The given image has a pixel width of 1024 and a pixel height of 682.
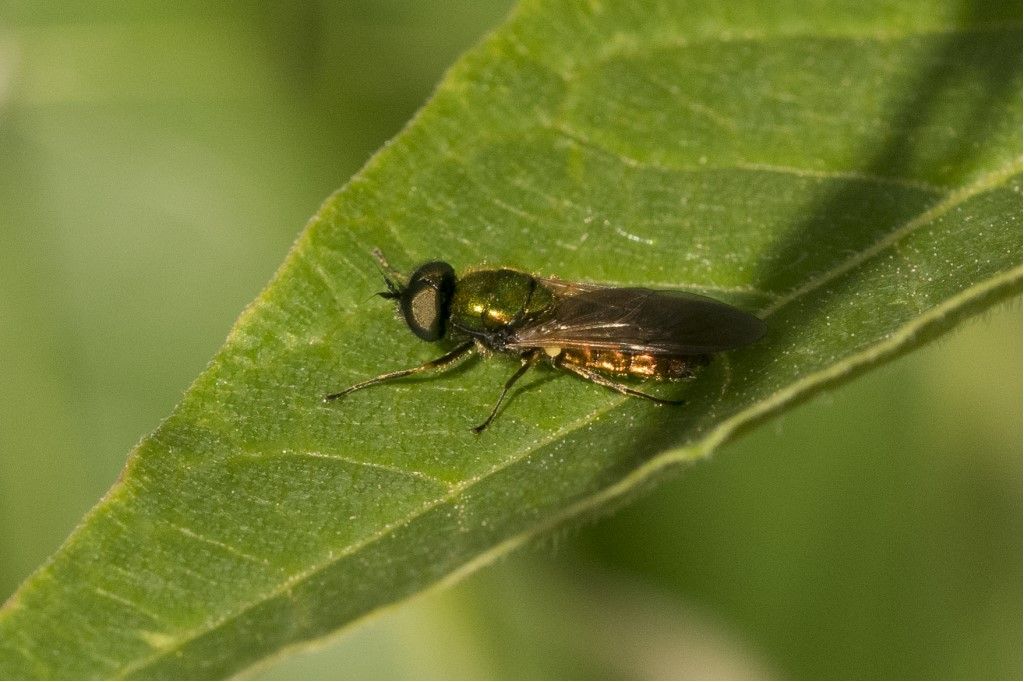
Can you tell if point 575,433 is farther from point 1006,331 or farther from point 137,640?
point 1006,331

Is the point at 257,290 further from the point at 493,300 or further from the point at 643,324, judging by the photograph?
the point at 643,324

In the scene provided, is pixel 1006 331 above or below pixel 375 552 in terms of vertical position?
above

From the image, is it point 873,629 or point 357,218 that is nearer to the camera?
point 357,218

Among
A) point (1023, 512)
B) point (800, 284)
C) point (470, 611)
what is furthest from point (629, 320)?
point (1023, 512)

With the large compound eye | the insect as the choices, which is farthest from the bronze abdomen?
the large compound eye

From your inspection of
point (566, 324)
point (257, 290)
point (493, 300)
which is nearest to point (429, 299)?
point (493, 300)

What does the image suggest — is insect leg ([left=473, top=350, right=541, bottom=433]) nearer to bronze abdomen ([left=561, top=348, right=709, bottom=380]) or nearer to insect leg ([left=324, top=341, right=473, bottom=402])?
bronze abdomen ([left=561, top=348, right=709, bottom=380])

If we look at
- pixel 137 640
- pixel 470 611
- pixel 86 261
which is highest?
pixel 86 261
